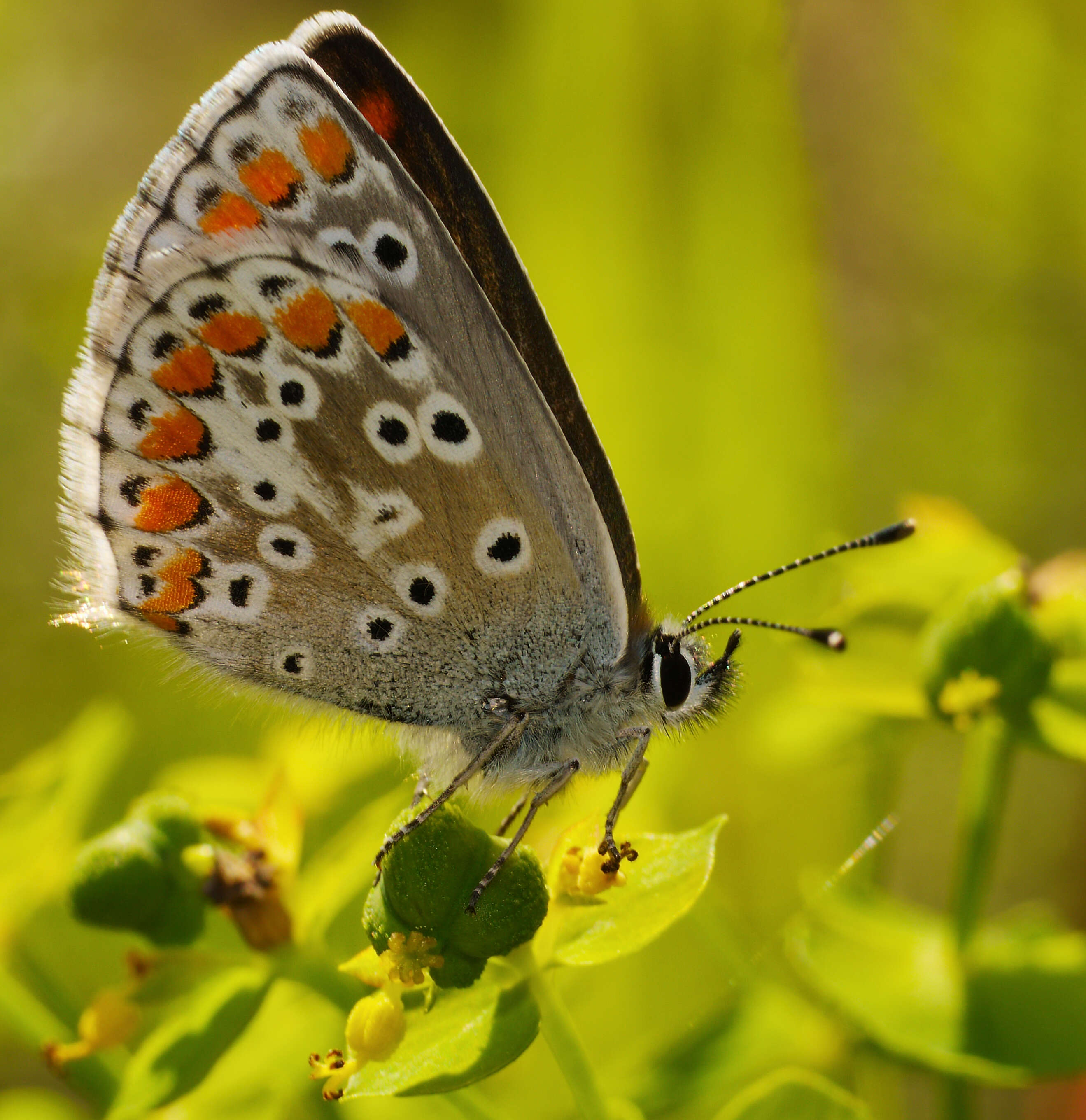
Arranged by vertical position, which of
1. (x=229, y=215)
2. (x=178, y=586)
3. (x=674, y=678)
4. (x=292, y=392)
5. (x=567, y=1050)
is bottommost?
(x=567, y=1050)

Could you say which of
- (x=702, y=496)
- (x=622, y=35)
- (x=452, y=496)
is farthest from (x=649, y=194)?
(x=452, y=496)

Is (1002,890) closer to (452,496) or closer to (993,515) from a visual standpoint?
(993,515)

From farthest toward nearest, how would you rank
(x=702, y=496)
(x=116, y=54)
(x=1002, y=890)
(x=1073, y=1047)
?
(x=116, y=54) < (x=1002, y=890) < (x=702, y=496) < (x=1073, y=1047)

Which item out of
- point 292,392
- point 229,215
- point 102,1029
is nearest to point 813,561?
point 292,392

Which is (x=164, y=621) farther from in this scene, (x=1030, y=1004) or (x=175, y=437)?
(x=1030, y=1004)

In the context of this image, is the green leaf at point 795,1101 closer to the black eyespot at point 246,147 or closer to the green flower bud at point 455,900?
the green flower bud at point 455,900

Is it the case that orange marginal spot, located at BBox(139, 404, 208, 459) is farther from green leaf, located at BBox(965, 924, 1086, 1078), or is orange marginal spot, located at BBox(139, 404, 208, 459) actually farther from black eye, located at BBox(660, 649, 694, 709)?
green leaf, located at BBox(965, 924, 1086, 1078)

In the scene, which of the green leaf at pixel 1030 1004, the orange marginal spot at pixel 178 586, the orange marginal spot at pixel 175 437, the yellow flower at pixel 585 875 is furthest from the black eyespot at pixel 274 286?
the green leaf at pixel 1030 1004
